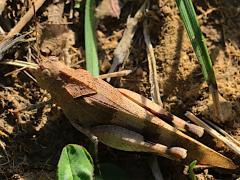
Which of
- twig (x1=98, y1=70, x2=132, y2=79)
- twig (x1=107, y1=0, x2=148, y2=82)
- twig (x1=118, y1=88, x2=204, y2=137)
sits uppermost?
twig (x1=107, y1=0, x2=148, y2=82)

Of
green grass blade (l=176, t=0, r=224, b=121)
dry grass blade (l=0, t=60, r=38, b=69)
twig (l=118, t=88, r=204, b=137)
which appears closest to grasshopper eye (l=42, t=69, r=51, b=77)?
dry grass blade (l=0, t=60, r=38, b=69)

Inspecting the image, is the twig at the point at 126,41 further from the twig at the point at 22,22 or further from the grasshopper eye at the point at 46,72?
the twig at the point at 22,22

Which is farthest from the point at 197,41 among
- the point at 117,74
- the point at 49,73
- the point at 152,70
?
the point at 49,73

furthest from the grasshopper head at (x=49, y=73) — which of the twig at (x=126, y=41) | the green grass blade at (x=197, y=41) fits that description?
the green grass blade at (x=197, y=41)

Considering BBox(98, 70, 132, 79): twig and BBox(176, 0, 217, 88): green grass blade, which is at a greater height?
BBox(176, 0, 217, 88): green grass blade

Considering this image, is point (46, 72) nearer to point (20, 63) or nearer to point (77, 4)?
point (20, 63)

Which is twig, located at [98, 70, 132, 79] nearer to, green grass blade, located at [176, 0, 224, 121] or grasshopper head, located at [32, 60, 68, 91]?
grasshopper head, located at [32, 60, 68, 91]

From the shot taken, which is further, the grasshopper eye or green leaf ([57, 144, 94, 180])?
the grasshopper eye
